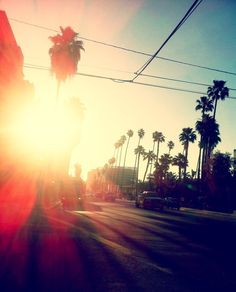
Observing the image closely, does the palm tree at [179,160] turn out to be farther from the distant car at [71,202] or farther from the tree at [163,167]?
the distant car at [71,202]

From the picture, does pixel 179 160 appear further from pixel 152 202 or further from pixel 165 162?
pixel 152 202

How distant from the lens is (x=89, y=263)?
26.2ft

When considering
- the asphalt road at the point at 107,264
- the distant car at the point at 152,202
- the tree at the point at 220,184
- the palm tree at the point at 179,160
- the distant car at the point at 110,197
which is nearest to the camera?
the asphalt road at the point at 107,264

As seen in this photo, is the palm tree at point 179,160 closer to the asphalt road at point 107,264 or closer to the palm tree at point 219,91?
the palm tree at point 219,91

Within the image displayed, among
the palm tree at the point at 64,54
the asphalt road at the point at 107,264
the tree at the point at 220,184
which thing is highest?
the palm tree at the point at 64,54

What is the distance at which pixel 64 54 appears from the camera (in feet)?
116

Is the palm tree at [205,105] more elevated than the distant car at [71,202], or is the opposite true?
the palm tree at [205,105]

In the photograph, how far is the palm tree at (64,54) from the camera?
35.2 m

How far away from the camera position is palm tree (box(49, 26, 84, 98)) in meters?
35.2

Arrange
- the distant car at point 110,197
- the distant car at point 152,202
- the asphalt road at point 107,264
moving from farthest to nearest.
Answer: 1. the distant car at point 110,197
2. the distant car at point 152,202
3. the asphalt road at point 107,264

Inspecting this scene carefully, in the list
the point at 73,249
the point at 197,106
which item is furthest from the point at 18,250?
the point at 197,106

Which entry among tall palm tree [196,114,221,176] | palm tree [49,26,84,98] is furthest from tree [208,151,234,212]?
palm tree [49,26,84,98]

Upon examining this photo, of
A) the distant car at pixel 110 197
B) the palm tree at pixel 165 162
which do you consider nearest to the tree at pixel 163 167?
the palm tree at pixel 165 162

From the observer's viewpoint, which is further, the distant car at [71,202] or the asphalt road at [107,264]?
the distant car at [71,202]
